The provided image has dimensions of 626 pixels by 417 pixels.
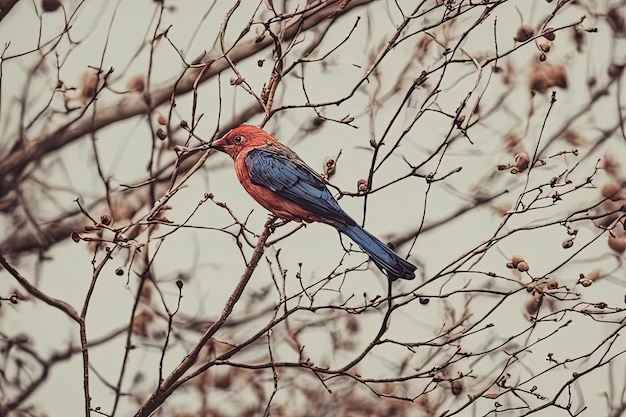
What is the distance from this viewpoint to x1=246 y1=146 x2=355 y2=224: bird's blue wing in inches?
79.0

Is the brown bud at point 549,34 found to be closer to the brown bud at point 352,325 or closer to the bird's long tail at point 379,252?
the bird's long tail at point 379,252

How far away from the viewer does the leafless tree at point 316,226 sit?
2.08 m

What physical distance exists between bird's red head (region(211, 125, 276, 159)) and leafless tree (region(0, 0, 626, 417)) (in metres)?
0.04

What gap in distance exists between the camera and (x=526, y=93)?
2145 millimetres

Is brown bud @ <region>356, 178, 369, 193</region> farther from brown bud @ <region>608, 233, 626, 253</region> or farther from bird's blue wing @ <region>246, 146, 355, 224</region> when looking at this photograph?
brown bud @ <region>608, 233, 626, 253</region>

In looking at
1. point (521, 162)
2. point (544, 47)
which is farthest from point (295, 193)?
point (544, 47)

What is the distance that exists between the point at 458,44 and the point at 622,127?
39 centimetres

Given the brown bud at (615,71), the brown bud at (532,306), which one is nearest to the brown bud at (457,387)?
the brown bud at (532,306)

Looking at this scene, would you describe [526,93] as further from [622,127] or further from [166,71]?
[166,71]

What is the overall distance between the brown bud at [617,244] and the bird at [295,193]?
42 centimetres

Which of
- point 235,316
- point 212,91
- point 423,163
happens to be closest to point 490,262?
point 423,163

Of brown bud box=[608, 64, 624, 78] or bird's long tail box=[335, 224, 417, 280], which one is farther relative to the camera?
brown bud box=[608, 64, 624, 78]

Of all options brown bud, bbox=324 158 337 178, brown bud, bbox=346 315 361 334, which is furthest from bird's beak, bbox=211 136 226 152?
brown bud, bbox=346 315 361 334

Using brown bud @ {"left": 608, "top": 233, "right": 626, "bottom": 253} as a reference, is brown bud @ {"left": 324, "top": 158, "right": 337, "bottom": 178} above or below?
above
